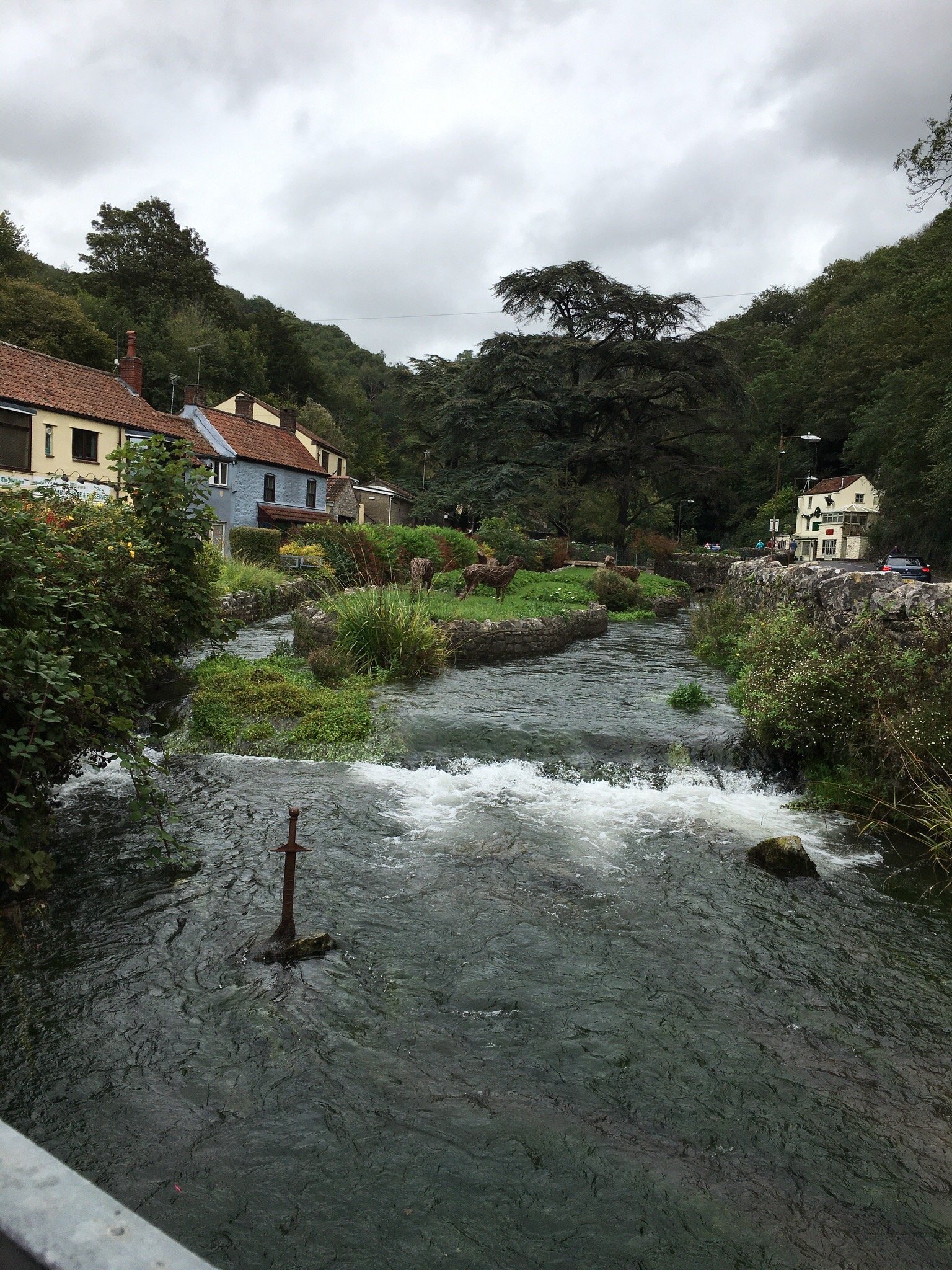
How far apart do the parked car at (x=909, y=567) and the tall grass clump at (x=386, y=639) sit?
2639cm

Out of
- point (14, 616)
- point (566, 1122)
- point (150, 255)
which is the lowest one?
point (566, 1122)

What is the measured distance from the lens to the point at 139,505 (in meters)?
9.98

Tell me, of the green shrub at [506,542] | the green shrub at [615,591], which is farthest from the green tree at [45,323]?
the green shrub at [615,591]

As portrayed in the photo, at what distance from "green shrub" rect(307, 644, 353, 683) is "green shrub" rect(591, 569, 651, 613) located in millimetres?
16266

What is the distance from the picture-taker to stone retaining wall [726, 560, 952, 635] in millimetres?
9773

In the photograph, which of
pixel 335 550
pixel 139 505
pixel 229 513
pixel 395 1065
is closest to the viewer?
pixel 395 1065

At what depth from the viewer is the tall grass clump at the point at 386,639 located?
1412 centimetres

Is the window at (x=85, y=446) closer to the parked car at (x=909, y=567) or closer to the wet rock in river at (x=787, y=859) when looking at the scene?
the wet rock in river at (x=787, y=859)

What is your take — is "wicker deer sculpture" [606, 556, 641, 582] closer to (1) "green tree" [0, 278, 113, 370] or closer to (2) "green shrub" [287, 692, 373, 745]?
(2) "green shrub" [287, 692, 373, 745]

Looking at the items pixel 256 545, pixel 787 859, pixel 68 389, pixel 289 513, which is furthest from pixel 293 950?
pixel 289 513

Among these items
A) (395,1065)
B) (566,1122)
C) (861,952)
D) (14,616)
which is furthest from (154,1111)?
(861,952)

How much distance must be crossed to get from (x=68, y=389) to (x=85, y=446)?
2107mm

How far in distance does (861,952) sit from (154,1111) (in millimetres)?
4673

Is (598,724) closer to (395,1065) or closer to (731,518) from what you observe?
(395,1065)
